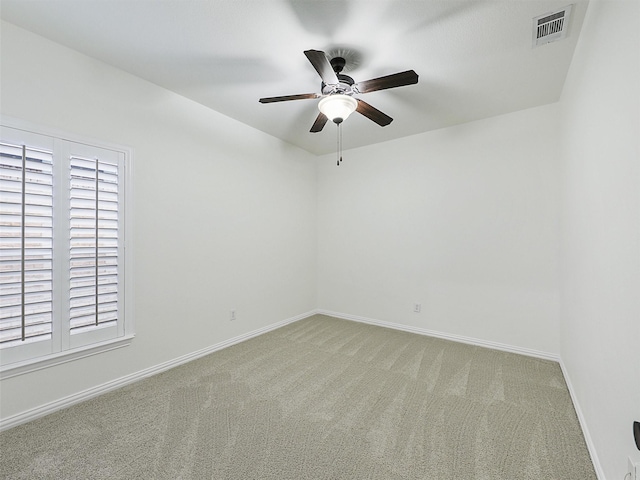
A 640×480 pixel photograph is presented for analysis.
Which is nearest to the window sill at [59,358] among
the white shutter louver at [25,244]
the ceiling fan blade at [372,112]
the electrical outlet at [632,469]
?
the white shutter louver at [25,244]

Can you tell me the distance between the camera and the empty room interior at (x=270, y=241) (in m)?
1.60

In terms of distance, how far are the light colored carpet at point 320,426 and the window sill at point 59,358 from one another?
0.35 metres

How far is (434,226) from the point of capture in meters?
3.71

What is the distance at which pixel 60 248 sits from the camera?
2.09 m

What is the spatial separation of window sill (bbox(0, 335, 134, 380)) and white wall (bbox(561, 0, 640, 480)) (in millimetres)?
3187

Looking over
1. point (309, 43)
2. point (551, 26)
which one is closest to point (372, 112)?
point (309, 43)

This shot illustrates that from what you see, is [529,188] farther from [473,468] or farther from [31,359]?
[31,359]

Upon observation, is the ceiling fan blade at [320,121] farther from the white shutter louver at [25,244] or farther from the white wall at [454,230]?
the white shutter louver at [25,244]

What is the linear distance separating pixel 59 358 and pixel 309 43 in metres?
2.90

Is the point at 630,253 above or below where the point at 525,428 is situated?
above

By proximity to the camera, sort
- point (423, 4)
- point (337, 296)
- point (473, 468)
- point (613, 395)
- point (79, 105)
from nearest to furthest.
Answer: point (613, 395), point (473, 468), point (423, 4), point (79, 105), point (337, 296)

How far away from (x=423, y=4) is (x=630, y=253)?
1.68 meters

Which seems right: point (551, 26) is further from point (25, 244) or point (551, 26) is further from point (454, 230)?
point (25, 244)

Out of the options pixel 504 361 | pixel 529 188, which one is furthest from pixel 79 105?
pixel 504 361
